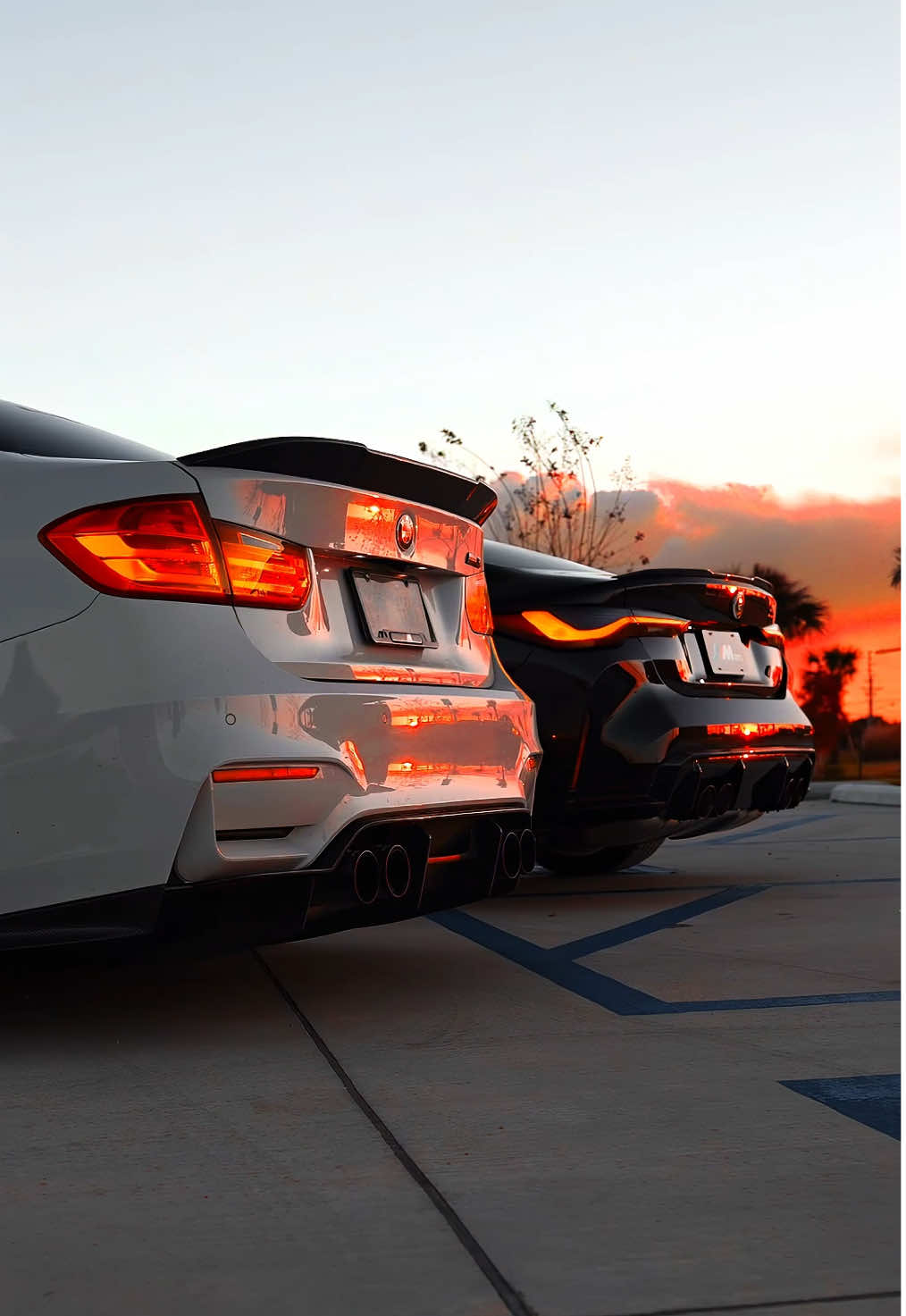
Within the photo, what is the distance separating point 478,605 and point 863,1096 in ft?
Answer: 6.78

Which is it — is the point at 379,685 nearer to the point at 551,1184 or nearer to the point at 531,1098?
the point at 531,1098

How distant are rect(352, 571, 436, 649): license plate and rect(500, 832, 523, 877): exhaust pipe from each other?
62 centimetres

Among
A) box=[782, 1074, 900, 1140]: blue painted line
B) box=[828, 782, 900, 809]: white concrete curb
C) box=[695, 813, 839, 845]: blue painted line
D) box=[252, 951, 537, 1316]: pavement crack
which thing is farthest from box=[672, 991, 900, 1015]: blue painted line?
box=[828, 782, 900, 809]: white concrete curb

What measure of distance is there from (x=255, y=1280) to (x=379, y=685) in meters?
2.02

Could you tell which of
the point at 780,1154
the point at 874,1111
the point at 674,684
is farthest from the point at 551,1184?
the point at 674,684

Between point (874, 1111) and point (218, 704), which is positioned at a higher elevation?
point (218, 704)

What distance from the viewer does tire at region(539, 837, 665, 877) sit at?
26.9 feet

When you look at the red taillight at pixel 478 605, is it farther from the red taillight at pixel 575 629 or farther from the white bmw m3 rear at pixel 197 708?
the red taillight at pixel 575 629

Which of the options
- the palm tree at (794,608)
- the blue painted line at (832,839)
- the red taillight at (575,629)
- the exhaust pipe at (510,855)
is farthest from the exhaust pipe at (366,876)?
the palm tree at (794,608)

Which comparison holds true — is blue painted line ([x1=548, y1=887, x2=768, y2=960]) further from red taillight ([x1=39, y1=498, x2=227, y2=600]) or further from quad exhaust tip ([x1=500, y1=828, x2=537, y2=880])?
red taillight ([x1=39, y1=498, x2=227, y2=600])

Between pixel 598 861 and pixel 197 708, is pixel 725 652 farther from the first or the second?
pixel 197 708

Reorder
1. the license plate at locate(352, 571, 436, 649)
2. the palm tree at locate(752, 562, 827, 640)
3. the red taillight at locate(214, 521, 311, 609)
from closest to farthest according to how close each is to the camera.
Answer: the red taillight at locate(214, 521, 311, 609) → the license plate at locate(352, 571, 436, 649) → the palm tree at locate(752, 562, 827, 640)

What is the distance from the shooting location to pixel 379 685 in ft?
13.9

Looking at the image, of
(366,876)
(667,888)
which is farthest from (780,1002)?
(667,888)
